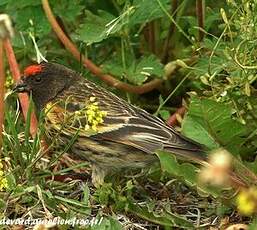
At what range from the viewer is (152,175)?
3914 millimetres

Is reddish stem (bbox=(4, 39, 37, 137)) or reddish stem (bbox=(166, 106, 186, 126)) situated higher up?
reddish stem (bbox=(4, 39, 37, 137))

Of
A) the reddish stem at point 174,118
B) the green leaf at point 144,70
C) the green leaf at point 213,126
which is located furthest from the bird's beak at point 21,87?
the green leaf at point 213,126

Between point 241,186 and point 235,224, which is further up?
point 241,186

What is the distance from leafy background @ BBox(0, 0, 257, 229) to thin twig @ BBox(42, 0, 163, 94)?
0.05 m

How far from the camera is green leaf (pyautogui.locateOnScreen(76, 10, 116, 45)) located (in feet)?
13.9

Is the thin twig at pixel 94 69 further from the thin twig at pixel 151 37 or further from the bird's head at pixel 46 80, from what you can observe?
the thin twig at pixel 151 37

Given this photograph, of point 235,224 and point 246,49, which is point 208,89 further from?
point 235,224

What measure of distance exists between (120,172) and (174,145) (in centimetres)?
39

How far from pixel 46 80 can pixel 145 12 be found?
0.72 meters

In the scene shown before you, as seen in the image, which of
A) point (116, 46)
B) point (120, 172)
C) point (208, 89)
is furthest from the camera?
point (116, 46)

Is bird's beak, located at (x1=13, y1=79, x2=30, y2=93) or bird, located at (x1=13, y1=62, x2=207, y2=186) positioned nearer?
bird, located at (x1=13, y1=62, x2=207, y2=186)

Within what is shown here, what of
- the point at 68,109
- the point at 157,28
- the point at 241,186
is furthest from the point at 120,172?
the point at 157,28

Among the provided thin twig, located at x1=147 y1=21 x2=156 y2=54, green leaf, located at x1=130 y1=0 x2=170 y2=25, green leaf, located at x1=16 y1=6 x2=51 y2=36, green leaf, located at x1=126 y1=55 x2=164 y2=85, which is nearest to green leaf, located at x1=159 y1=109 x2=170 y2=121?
A: green leaf, located at x1=126 y1=55 x2=164 y2=85

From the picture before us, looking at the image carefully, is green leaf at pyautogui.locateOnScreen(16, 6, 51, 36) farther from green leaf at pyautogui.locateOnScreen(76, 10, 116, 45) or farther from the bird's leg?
the bird's leg
